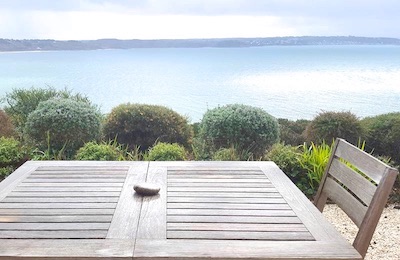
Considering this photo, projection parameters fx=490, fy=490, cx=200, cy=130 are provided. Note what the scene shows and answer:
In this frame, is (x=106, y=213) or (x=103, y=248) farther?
(x=106, y=213)

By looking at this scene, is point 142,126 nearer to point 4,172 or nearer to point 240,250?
point 4,172

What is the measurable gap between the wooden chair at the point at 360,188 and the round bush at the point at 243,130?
3.01m

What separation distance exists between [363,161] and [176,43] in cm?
1499

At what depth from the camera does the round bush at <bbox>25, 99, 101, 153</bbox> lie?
18.7ft

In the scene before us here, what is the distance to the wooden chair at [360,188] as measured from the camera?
1.86m

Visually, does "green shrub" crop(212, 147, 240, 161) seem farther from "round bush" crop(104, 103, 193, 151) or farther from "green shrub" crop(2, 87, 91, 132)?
"green shrub" crop(2, 87, 91, 132)

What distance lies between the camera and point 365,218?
73.8 inches

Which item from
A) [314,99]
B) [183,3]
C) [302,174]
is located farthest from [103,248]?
[314,99]

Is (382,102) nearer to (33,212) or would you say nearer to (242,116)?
(242,116)

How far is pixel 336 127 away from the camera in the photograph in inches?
226

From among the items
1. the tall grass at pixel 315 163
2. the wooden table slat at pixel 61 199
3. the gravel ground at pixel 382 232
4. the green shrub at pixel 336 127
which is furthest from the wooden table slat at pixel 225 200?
the green shrub at pixel 336 127

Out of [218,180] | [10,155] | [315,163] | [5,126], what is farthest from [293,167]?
[5,126]

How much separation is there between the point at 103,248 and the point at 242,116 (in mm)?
4178

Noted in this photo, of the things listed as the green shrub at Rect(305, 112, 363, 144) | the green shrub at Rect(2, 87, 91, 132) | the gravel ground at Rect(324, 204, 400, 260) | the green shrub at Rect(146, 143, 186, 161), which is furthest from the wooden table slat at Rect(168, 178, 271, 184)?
the green shrub at Rect(2, 87, 91, 132)
